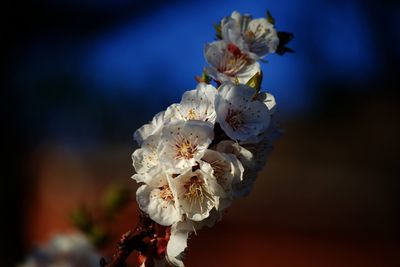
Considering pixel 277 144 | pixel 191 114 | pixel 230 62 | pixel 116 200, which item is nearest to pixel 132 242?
pixel 191 114

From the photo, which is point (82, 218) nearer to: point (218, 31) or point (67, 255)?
point (67, 255)

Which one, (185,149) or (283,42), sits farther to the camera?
(283,42)

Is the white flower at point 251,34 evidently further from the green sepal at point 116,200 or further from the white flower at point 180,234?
the green sepal at point 116,200

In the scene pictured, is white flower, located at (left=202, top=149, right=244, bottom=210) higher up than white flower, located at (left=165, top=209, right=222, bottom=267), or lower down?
higher up

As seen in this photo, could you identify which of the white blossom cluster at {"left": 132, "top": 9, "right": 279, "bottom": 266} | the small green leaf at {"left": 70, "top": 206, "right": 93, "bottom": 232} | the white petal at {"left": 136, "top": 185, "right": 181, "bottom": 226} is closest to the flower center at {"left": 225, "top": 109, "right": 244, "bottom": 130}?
the white blossom cluster at {"left": 132, "top": 9, "right": 279, "bottom": 266}

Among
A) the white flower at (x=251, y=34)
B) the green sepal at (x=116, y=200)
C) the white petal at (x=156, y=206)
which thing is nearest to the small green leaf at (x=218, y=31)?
the white flower at (x=251, y=34)

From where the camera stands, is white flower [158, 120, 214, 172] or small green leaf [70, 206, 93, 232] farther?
small green leaf [70, 206, 93, 232]

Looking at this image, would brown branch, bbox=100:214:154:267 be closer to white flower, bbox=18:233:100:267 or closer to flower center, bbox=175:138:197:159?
flower center, bbox=175:138:197:159
